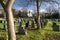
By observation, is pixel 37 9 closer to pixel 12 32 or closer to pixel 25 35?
pixel 25 35

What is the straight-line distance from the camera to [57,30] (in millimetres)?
21641

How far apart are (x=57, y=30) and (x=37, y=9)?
3.55 m

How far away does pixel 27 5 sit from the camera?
2342 centimetres

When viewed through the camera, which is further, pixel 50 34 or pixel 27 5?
pixel 27 5

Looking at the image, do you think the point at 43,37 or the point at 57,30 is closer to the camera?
the point at 43,37

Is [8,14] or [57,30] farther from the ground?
[8,14]

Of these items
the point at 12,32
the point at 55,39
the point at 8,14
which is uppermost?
the point at 8,14

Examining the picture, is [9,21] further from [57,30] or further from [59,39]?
[57,30]

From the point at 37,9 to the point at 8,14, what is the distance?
12.5m

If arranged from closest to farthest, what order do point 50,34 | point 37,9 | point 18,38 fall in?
point 18,38, point 50,34, point 37,9

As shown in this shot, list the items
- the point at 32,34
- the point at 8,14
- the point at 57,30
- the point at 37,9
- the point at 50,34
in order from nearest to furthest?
the point at 8,14 → the point at 32,34 → the point at 50,34 → the point at 57,30 → the point at 37,9

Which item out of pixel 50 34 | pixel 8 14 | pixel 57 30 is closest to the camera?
pixel 8 14

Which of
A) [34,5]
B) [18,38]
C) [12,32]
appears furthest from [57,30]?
[12,32]

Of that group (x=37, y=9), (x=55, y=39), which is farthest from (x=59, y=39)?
(x=37, y=9)
